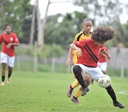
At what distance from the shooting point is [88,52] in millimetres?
9336

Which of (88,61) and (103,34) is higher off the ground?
(103,34)

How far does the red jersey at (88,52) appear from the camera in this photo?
30.6 feet

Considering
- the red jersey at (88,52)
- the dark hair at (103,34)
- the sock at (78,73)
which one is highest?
the dark hair at (103,34)

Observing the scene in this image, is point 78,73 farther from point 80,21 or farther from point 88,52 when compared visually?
point 80,21

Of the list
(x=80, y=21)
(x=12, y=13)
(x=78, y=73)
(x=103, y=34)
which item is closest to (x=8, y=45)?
(x=78, y=73)

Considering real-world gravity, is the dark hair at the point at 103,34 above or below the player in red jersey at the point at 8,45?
above

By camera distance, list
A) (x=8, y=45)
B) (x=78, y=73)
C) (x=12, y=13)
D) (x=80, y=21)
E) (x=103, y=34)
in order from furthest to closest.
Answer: (x=80, y=21)
(x=12, y=13)
(x=8, y=45)
(x=78, y=73)
(x=103, y=34)

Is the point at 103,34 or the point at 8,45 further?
the point at 8,45

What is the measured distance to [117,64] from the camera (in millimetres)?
42000

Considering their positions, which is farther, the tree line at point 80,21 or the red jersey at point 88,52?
the tree line at point 80,21

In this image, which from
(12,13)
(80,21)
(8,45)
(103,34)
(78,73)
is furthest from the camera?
(80,21)

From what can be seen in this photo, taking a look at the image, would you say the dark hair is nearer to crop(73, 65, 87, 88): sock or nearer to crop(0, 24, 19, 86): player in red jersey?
crop(73, 65, 87, 88): sock

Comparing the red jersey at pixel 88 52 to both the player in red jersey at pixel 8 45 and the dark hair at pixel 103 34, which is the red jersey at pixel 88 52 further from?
the player in red jersey at pixel 8 45

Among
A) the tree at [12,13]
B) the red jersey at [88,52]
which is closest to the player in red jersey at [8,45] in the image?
the red jersey at [88,52]
